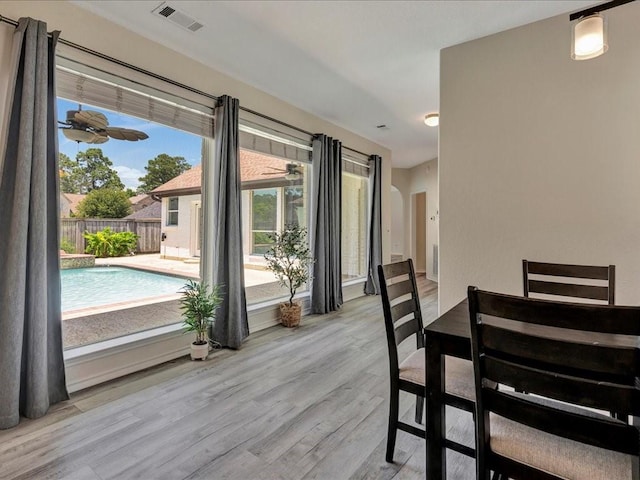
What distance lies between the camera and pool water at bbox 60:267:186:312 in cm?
262

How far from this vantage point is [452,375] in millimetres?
1569

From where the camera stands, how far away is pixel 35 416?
2078 mm

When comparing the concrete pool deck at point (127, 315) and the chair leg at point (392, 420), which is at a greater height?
the concrete pool deck at point (127, 315)

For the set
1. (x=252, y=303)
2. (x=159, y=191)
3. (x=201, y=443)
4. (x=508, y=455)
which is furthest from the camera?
(x=252, y=303)

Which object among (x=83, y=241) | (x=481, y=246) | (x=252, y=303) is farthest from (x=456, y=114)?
(x=83, y=241)

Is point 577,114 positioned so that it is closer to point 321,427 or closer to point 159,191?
point 321,427

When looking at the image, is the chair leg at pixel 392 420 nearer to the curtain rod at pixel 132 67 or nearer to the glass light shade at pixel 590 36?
the glass light shade at pixel 590 36

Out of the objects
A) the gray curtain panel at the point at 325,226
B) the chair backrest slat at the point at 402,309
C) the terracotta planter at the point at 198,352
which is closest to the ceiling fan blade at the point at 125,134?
the terracotta planter at the point at 198,352

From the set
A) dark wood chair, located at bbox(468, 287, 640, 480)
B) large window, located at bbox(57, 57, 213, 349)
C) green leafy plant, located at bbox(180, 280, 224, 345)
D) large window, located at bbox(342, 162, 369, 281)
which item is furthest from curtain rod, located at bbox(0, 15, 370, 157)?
dark wood chair, located at bbox(468, 287, 640, 480)

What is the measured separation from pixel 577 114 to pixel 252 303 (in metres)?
3.55

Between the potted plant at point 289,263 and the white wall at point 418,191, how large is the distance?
471 centimetres

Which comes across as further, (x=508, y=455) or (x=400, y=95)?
(x=400, y=95)

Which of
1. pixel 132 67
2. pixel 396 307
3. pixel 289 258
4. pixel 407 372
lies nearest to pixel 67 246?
pixel 132 67

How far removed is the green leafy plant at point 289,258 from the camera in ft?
13.5
